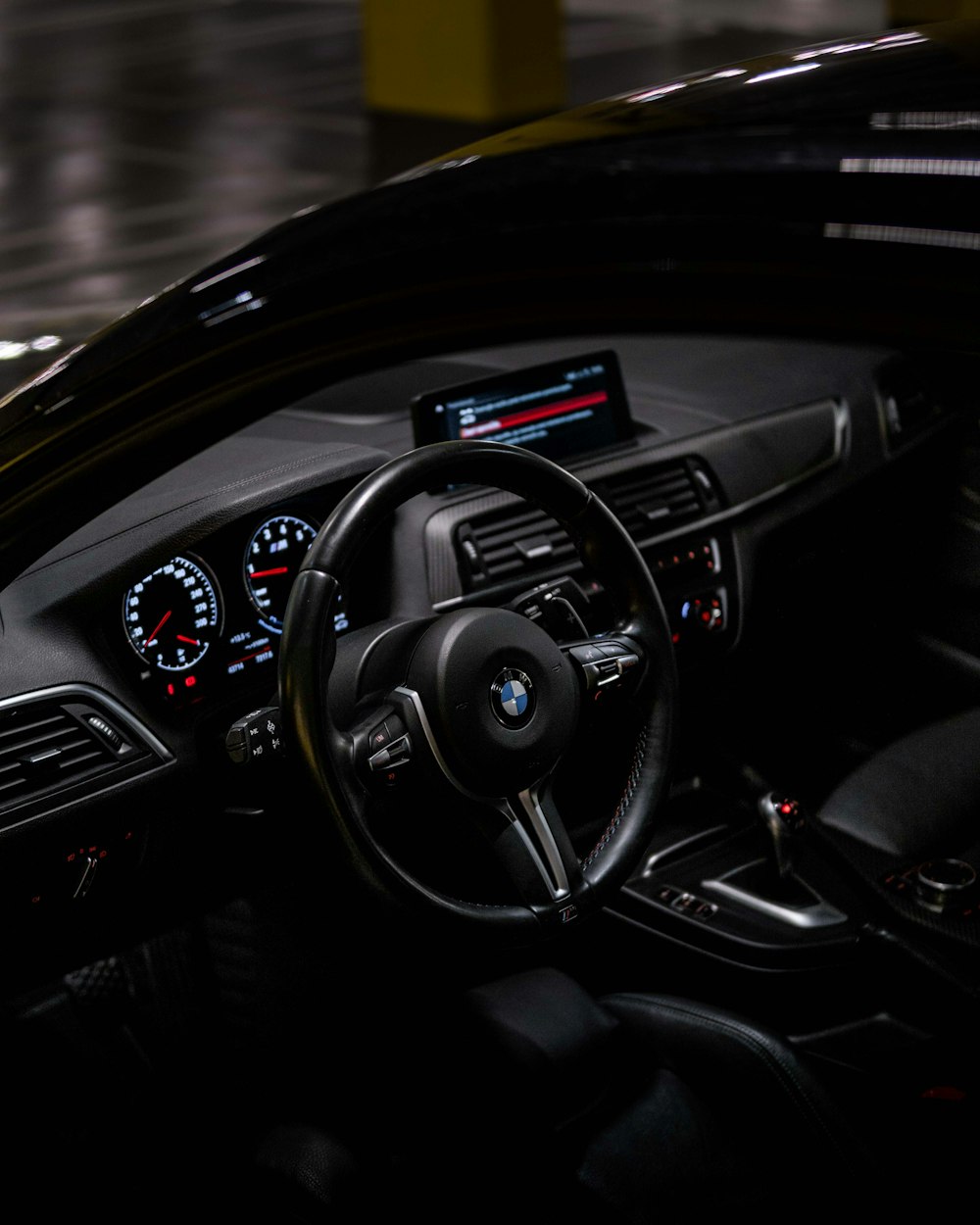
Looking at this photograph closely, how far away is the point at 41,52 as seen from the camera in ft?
46.8

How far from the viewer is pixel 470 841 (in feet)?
5.85

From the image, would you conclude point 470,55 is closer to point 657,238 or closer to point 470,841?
point 470,841

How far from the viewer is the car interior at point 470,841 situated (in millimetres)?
1743

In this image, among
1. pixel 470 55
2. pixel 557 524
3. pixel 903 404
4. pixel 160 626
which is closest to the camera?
pixel 160 626

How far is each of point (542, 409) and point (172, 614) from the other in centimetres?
84

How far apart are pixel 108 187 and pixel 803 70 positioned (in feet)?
28.8

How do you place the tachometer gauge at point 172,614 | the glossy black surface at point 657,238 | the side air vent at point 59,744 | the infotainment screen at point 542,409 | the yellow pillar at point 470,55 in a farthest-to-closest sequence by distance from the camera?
the yellow pillar at point 470,55
the infotainment screen at point 542,409
the tachometer gauge at point 172,614
the side air vent at point 59,744
the glossy black surface at point 657,238

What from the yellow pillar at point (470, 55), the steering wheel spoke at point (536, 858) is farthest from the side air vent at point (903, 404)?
the yellow pillar at point (470, 55)

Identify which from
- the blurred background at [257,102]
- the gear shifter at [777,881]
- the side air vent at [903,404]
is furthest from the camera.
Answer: the blurred background at [257,102]

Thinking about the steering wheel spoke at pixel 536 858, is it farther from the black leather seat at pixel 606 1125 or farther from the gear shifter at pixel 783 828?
the gear shifter at pixel 783 828

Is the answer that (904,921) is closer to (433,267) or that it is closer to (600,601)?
(600,601)

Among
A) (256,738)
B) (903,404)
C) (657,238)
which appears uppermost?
(657,238)

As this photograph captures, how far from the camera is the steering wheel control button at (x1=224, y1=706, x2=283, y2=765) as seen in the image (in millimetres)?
1757

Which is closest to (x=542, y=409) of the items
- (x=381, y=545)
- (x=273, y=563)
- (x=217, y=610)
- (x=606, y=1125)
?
(x=381, y=545)
